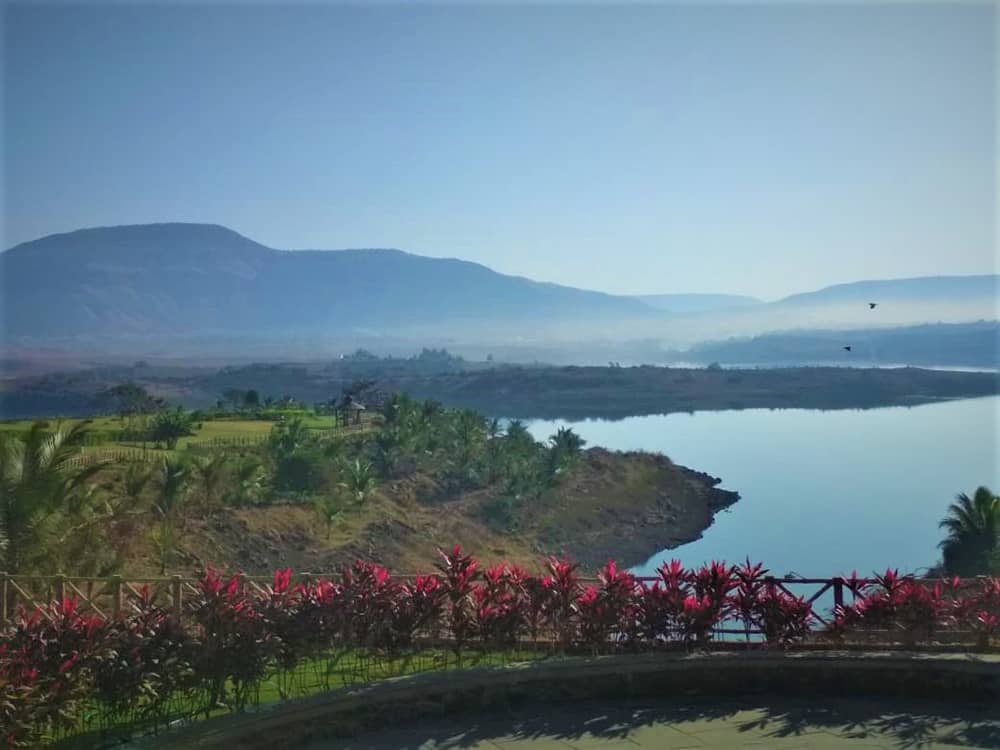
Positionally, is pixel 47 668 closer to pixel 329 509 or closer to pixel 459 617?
pixel 459 617

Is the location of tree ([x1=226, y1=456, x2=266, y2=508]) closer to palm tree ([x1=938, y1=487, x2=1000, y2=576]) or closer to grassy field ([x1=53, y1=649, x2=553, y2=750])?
palm tree ([x1=938, y1=487, x2=1000, y2=576])

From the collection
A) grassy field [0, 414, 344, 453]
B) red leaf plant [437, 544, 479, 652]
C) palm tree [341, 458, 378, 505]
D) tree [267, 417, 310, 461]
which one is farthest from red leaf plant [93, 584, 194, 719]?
tree [267, 417, 310, 461]

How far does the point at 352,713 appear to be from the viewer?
5633 mm

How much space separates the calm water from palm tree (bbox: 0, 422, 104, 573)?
2803 centimetres

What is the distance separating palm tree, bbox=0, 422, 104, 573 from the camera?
1352 centimetres

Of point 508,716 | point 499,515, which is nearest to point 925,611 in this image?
point 508,716

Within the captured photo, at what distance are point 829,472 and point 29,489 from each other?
5720 centimetres

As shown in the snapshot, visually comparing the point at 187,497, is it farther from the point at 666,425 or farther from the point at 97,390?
the point at 666,425

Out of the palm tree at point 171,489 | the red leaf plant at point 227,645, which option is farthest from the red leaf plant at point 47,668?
the palm tree at point 171,489

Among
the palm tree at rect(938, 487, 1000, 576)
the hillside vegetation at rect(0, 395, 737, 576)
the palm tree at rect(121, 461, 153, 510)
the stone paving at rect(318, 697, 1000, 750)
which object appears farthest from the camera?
the palm tree at rect(121, 461, 153, 510)

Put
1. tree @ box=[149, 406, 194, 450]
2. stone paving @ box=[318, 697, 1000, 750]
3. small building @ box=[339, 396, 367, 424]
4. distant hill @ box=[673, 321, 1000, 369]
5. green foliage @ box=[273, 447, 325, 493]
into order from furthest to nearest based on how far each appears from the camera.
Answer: distant hill @ box=[673, 321, 1000, 369] → small building @ box=[339, 396, 367, 424] → tree @ box=[149, 406, 194, 450] → green foliage @ box=[273, 447, 325, 493] → stone paving @ box=[318, 697, 1000, 750]

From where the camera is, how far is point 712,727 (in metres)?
5.66

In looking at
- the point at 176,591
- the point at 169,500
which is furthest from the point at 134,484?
the point at 176,591

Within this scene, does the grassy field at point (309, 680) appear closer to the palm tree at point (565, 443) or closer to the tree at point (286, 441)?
the tree at point (286, 441)
